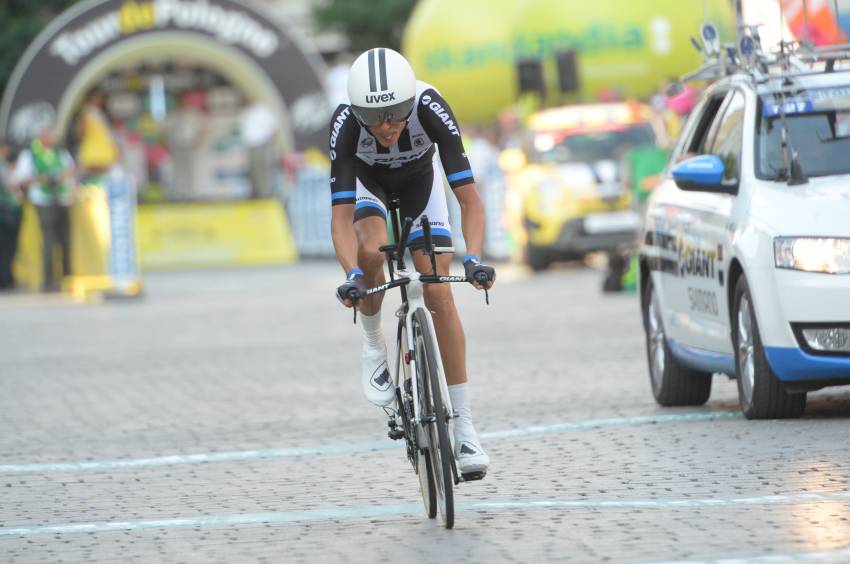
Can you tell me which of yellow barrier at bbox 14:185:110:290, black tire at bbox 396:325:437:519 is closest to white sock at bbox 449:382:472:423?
black tire at bbox 396:325:437:519

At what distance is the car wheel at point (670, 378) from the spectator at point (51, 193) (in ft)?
52.5

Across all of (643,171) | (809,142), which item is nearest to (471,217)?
(809,142)

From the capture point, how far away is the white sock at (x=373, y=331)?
29.0ft

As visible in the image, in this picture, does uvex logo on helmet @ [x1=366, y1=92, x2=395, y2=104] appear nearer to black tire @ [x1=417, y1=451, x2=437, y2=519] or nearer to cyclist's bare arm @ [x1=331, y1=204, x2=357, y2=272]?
cyclist's bare arm @ [x1=331, y1=204, x2=357, y2=272]

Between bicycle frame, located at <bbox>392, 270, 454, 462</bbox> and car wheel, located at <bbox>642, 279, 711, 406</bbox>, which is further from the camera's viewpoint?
car wheel, located at <bbox>642, 279, 711, 406</bbox>

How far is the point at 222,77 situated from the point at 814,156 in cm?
3426

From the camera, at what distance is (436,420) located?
7754 mm

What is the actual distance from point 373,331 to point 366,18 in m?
54.8

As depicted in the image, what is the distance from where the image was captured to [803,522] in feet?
25.1

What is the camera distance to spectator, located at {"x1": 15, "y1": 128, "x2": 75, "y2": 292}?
2709 cm

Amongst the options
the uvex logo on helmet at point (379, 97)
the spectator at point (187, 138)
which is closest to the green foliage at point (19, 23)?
the spectator at point (187, 138)

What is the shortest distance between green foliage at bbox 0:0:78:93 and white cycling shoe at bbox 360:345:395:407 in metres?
47.1

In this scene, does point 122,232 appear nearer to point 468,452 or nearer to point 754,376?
point 754,376

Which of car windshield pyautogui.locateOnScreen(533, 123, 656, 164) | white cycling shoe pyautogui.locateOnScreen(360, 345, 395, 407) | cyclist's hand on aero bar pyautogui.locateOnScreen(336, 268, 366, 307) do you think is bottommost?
white cycling shoe pyautogui.locateOnScreen(360, 345, 395, 407)
